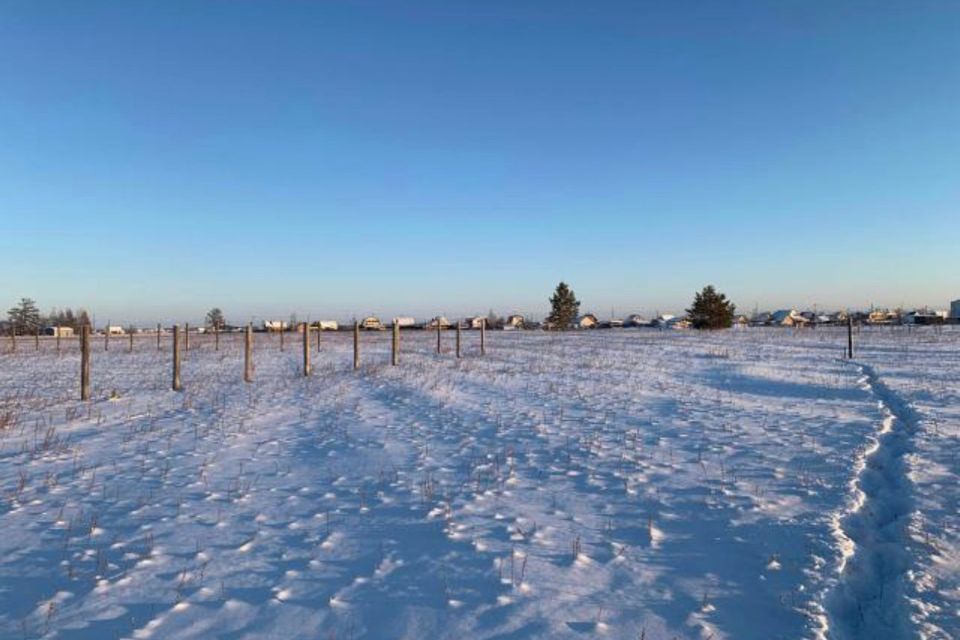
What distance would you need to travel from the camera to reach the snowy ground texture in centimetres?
464

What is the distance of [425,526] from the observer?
644 cm

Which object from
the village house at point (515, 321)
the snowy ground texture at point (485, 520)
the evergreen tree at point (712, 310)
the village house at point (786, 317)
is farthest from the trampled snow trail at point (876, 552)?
the village house at point (786, 317)

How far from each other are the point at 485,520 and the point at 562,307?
8185cm

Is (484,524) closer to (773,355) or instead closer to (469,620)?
(469,620)

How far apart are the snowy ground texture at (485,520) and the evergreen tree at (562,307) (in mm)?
72933

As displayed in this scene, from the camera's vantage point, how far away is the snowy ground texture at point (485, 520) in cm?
464

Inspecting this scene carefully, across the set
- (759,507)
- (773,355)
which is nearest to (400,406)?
(759,507)

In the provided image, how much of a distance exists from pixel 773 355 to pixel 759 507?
75.1 ft

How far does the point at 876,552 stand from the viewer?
5.60 m

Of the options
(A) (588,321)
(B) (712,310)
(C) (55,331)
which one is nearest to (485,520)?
(B) (712,310)

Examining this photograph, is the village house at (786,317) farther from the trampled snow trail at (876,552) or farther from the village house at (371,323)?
the trampled snow trail at (876,552)

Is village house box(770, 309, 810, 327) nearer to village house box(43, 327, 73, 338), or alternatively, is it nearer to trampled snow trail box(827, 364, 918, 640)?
trampled snow trail box(827, 364, 918, 640)

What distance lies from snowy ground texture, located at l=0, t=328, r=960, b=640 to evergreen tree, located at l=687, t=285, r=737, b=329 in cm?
6525

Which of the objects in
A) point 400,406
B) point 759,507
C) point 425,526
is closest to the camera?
point 425,526
